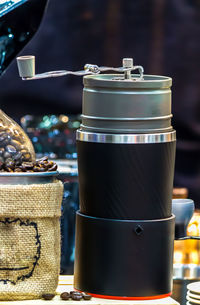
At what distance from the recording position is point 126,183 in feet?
6.74

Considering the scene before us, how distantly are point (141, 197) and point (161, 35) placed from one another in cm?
222

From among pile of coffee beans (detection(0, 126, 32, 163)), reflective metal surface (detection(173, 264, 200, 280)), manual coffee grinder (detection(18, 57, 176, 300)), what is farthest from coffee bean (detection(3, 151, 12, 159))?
reflective metal surface (detection(173, 264, 200, 280))

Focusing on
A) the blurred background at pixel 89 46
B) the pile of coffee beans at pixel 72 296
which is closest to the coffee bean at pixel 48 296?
the pile of coffee beans at pixel 72 296

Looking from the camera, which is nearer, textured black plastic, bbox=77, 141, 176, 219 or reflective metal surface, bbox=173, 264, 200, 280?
textured black plastic, bbox=77, 141, 176, 219

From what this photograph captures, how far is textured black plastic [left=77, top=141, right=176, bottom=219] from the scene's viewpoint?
205 centimetres

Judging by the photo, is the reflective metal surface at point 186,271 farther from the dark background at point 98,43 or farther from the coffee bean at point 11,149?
the coffee bean at point 11,149

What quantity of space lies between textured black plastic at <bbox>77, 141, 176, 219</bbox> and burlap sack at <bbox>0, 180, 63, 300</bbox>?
0.35 feet

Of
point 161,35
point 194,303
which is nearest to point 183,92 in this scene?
point 161,35

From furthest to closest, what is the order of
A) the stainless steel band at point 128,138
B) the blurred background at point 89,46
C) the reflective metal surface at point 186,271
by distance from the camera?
the blurred background at point 89,46, the reflective metal surface at point 186,271, the stainless steel band at point 128,138

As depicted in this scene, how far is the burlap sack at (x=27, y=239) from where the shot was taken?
6.73 feet

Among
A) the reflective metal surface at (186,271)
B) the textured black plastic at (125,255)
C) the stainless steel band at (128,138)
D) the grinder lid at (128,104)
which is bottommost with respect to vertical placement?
the reflective metal surface at (186,271)

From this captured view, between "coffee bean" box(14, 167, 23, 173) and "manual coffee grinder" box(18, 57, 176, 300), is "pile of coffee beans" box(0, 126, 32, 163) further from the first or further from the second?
"manual coffee grinder" box(18, 57, 176, 300)

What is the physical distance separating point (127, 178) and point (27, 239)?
273 mm

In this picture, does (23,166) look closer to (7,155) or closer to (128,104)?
(7,155)
